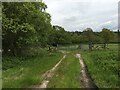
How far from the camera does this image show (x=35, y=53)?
1633 inches

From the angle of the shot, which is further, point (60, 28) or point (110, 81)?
point (60, 28)

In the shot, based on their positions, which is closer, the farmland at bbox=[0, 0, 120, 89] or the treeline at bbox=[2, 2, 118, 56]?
the farmland at bbox=[0, 0, 120, 89]

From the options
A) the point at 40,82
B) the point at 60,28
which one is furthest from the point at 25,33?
the point at 60,28

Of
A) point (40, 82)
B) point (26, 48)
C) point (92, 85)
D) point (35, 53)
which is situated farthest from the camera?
point (35, 53)

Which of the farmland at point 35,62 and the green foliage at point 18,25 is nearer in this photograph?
the farmland at point 35,62

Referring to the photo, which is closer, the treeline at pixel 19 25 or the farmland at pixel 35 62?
the farmland at pixel 35 62

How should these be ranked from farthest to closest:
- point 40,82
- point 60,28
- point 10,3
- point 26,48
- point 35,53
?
point 60,28, point 35,53, point 26,48, point 10,3, point 40,82

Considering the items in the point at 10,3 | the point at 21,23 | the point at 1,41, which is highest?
the point at 10,3

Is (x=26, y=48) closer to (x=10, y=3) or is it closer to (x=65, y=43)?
(x=10, y=3)

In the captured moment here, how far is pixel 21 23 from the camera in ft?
110

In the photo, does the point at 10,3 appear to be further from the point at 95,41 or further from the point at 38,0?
the point at 95,41

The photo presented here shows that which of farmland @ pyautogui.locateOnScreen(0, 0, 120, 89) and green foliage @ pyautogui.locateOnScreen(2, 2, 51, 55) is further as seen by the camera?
green foliage @ pyautogui.locateOnScreen(2, 2, 51, 55)

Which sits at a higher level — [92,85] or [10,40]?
[10,40]

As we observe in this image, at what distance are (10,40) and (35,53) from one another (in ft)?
23.3
